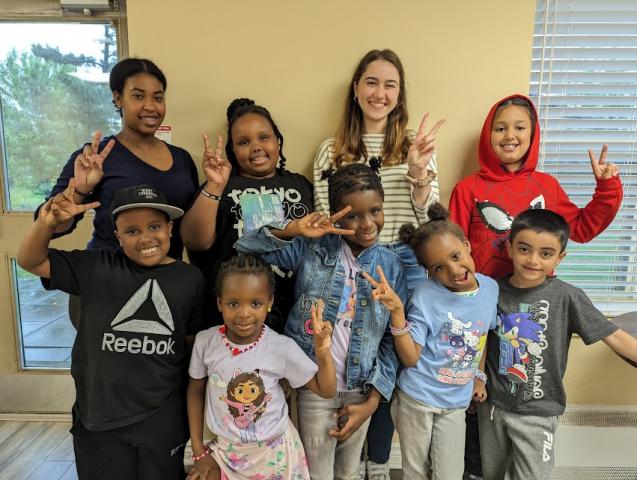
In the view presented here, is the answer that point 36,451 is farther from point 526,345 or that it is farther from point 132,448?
point 526,345

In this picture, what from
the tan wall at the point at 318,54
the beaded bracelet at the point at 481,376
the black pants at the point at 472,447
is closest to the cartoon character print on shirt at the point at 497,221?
the tan wall at the point at 318,54

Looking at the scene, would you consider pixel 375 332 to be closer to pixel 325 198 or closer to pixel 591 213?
pixel 325 198

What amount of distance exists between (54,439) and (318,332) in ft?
6.52

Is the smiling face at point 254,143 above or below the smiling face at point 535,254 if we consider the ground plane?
above

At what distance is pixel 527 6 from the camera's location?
1.82 meters

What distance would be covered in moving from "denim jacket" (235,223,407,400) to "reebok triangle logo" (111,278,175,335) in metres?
0.30

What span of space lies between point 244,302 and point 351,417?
525 mm

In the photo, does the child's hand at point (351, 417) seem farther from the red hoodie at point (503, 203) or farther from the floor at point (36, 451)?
the floor at point (36, 451)

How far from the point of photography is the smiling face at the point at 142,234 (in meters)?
1.31

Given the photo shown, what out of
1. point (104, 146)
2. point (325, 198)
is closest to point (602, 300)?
point (325, 198)

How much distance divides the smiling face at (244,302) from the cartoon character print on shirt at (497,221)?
0.95 metres

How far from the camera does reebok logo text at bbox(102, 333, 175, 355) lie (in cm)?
129

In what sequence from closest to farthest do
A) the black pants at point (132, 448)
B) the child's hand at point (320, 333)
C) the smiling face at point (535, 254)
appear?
1. the child's hand at point (320, 333)
2. the black pants at point (132, 448)
3. the smiling face at point (535, 254)

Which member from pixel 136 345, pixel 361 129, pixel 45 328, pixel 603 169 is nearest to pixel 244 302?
pixel 136 345
